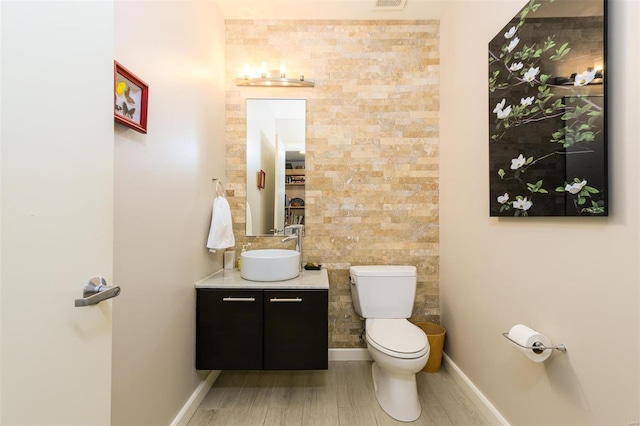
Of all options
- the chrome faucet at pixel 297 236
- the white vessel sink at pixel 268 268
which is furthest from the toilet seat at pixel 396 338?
the chrome faucet at pixel 297 236

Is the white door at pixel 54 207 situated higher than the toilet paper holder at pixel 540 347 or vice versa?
the white door at pixel 54 207

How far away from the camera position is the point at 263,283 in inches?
70.3

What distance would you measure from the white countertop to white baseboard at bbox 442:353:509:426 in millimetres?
1118

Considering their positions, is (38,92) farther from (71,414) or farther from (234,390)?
(234,390)

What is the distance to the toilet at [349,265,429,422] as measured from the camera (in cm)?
159

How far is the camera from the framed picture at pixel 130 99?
1023 millimetres

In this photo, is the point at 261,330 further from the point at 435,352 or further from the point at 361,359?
the point at 435,352

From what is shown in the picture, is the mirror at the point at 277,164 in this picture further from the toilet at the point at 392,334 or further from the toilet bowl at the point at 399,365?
the toilet bowl at the point at 399,365

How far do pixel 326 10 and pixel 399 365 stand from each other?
8.33 feet

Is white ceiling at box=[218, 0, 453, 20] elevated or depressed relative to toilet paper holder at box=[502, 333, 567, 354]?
elevated

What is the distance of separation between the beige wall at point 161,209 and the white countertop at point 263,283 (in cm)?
11

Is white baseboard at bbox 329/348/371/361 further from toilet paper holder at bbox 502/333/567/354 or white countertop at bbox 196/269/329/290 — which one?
toilet paper holder at bbox 502/333/567/354

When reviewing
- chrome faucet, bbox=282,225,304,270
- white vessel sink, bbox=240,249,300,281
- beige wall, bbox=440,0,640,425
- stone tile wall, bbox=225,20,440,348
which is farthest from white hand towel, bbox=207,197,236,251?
beige wall, bbox=440,0,640,425

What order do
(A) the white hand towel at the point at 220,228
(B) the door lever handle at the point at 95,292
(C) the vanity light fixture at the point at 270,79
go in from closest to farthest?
1. (B) the door lever handle at the point at 95,292
2. (A) the white hand towel at the point at 220,228
3. (C) the vanity light fixture at the point at 270,79
